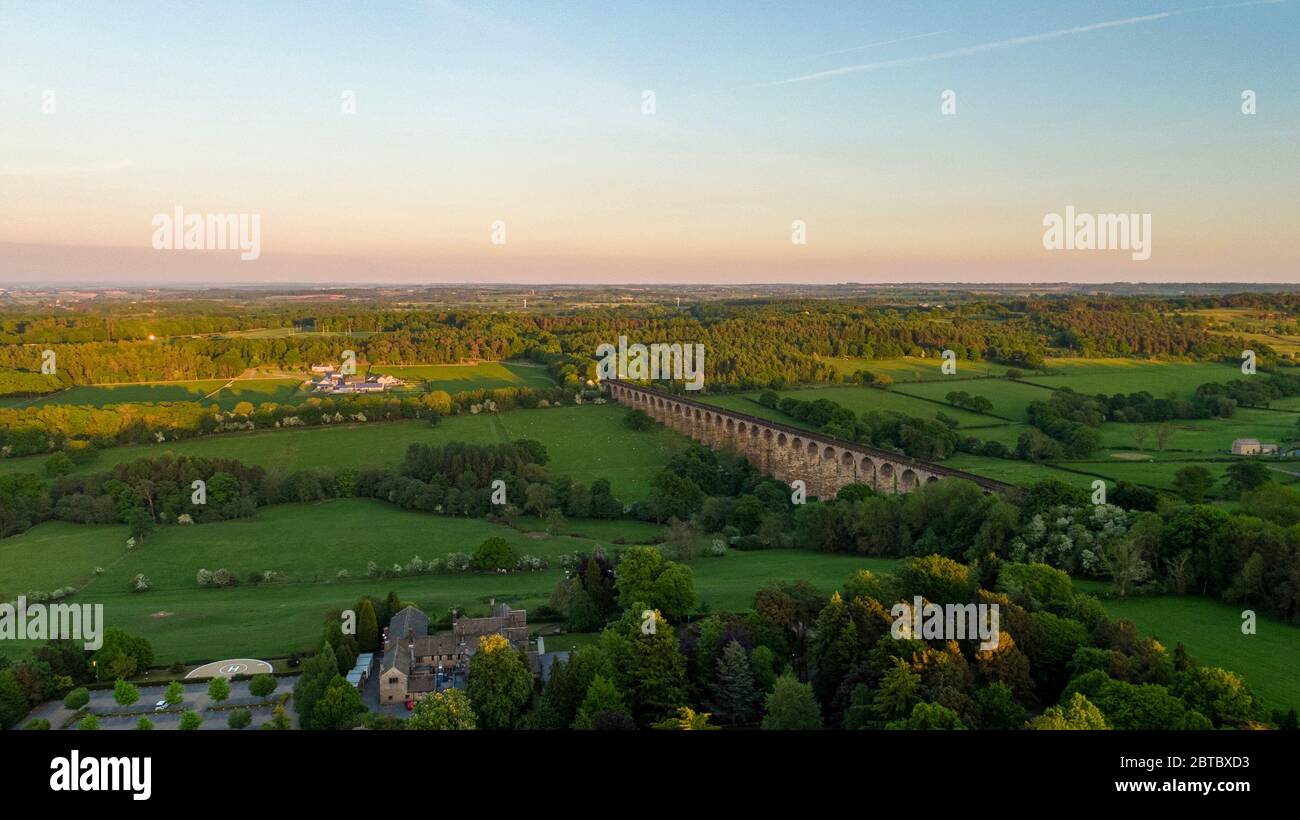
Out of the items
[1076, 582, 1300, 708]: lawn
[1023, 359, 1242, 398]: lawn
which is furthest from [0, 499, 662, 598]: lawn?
[1023, 359, 1242, 398]: lawn

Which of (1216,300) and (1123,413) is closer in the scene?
(1123,413)

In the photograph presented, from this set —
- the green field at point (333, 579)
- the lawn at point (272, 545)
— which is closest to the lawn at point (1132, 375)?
the green field at point (333, 579)

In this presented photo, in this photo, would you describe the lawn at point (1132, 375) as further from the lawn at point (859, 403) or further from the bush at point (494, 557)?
the bush at point (494, 557)

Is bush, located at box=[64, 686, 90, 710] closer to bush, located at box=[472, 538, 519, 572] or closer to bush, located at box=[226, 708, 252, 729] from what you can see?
bush, located at box=[226, 708, 252, 729]

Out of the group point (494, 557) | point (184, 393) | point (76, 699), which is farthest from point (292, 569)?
point (184, 393)
